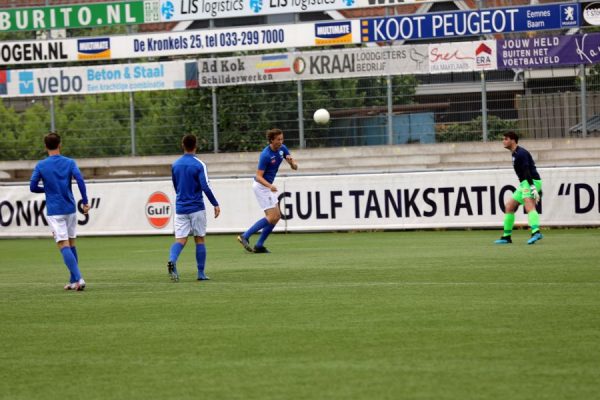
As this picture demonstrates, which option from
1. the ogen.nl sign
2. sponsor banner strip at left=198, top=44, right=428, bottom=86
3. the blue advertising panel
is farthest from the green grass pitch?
the ogen.nl sign

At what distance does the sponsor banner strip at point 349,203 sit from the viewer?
23.3 m

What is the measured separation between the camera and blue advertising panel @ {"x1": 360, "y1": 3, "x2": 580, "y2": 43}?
29.0 meters

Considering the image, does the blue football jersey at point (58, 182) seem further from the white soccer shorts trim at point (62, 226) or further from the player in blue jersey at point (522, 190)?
the player in blue jersey at point (522, 190)

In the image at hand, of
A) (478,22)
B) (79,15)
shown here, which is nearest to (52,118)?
(79,15)

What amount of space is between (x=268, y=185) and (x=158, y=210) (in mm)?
8012

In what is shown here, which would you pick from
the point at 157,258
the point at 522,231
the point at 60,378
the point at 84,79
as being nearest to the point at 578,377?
the point at 60,378

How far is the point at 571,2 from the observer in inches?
1136

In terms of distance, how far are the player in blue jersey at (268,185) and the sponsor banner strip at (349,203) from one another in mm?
5652

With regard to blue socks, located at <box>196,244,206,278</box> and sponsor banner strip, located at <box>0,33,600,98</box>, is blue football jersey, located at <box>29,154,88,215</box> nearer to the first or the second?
blue socks, located at <box>196,244,206,278</box>

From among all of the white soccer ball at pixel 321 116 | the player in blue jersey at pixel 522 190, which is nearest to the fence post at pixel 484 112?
the white soccer ball at pixel 321 116

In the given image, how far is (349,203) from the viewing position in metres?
24.8

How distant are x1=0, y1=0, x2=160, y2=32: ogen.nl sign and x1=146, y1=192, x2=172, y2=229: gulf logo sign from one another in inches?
334

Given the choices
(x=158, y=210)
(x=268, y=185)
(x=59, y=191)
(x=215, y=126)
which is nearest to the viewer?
(x=59, y=191)

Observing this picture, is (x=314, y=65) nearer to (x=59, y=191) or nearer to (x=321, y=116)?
(x=321, y=116)
